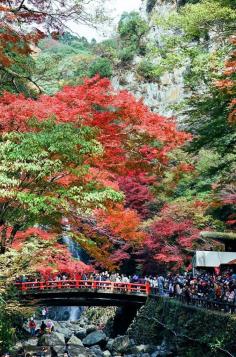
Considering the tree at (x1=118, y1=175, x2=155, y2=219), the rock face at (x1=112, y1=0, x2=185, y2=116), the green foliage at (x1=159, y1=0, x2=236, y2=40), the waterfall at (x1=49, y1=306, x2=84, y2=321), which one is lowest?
the waterfall at (x1=49, y1=306, x2=84, y2=321)

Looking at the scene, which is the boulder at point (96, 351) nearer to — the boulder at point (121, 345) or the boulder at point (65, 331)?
the boulder at point (121, 345)

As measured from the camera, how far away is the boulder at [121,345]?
21.1 meters

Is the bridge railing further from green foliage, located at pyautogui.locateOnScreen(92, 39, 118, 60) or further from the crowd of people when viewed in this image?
green foliage, located at pyautogui.locateOnScreen(92, 39, 118, 60)

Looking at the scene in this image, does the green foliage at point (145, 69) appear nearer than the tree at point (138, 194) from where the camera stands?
No

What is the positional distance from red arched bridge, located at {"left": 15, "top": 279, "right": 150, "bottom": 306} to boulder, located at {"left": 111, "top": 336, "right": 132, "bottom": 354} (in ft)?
8.16

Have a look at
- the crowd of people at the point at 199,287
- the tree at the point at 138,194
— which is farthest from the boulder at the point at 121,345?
the tree at the point at 138,194

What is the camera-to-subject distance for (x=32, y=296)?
22.0 metres

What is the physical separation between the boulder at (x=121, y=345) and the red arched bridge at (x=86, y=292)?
97.9 inches

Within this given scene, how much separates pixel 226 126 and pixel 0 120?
7288 millimetres

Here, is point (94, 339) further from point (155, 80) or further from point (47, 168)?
point (155, 80)

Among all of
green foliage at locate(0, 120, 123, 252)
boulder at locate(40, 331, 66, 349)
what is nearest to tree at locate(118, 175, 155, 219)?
boulder at locate(40, 331, 66, 349)

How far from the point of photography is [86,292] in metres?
23.6

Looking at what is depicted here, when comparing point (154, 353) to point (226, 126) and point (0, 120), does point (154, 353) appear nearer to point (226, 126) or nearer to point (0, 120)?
point (226, 126)

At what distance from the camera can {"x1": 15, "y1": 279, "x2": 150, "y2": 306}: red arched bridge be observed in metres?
22.8
